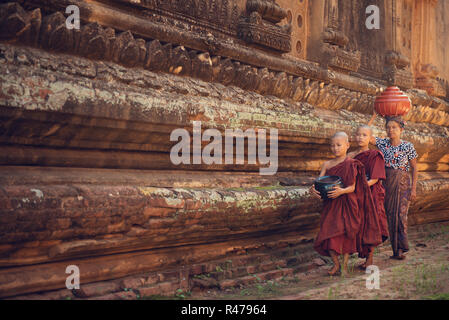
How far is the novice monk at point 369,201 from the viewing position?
425 centimetres

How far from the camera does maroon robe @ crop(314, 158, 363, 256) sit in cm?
407

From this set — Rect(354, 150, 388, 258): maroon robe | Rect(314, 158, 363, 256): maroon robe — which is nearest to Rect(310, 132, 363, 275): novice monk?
Rect(314, 158, 363, 256): maroon robe

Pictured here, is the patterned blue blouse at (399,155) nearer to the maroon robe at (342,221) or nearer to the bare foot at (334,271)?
the maroon robe at (342,221)

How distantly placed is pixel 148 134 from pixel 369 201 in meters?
1.88

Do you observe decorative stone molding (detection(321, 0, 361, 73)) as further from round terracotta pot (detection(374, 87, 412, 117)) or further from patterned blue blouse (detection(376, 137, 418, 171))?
patterned blue blouse (detection(376, 137, 418, 171))

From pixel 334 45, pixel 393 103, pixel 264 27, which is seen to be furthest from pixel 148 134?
pixel 334 45

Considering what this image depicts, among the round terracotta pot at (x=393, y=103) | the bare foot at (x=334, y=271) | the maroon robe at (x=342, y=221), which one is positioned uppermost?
the round terracotta pot at (x=393, y=103)

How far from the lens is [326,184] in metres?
4.06

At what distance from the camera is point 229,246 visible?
13.2 feet

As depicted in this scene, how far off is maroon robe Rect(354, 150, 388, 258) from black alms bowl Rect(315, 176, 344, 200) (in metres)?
0.29

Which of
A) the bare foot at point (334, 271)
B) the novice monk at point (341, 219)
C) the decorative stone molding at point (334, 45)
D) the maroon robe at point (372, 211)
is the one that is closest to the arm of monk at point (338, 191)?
the novice monk at point (341, 219)

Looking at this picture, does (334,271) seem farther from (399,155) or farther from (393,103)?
(393,103)

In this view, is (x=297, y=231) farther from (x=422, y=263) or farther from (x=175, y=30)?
(x=175, y=30)

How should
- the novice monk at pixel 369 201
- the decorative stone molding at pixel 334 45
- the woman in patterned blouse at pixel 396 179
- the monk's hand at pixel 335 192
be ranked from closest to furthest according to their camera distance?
the monk's hand at pixel 335 192, the novice monk at pixel 369 201, the woman in patterned blouse at pixel 396 179, the decorative stone molding at pixel 334 45
